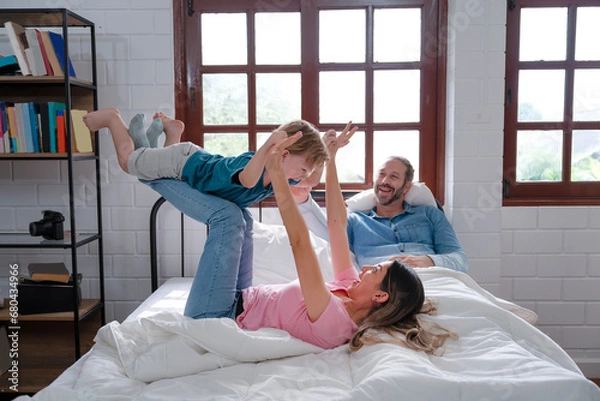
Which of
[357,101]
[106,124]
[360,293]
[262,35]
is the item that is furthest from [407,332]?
[262,35]

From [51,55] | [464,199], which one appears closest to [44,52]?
[51,55]

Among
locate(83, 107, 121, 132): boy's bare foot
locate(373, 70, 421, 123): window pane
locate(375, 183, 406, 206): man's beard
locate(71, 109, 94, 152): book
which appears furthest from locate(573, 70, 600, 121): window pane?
locate(71, 109, 94, 152): book

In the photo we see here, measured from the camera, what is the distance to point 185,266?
9.90 feet

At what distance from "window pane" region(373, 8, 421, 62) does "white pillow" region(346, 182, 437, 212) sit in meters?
0.70

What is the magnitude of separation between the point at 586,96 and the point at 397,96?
3.17 feet

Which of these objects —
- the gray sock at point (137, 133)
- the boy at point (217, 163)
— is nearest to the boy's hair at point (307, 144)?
the boy at point (217, 163)

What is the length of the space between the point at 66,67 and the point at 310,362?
5.69 ft

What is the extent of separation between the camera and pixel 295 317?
1648 mm

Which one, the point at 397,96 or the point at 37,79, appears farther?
the point at 397,96

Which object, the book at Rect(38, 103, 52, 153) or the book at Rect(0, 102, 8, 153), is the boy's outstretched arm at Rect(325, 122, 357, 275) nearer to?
the book at Rect(38, 103, 52, 153)

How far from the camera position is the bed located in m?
1.29

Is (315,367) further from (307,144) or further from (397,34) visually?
(397,34)

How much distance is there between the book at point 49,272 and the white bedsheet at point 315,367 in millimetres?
1199

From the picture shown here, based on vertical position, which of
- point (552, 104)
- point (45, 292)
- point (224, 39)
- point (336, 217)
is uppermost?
point (224, 39)
